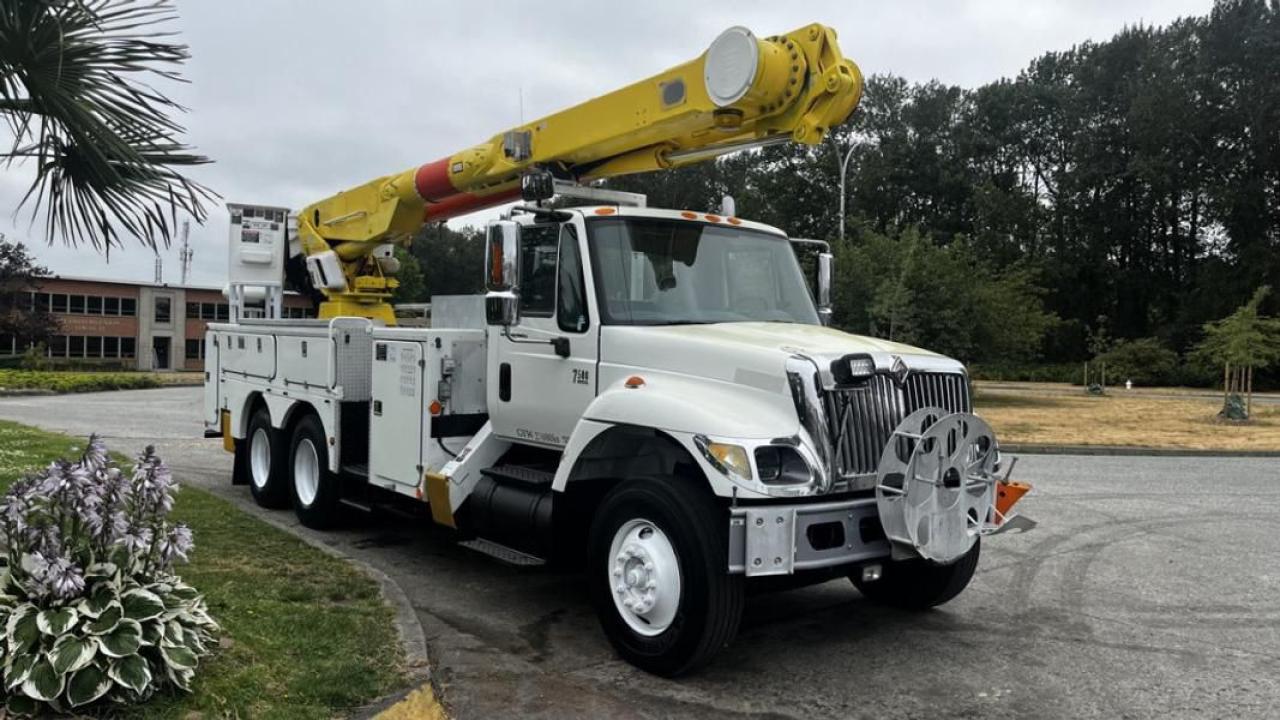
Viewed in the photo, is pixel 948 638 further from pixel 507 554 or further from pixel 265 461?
pixel 265 461

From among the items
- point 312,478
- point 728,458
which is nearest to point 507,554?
point 728,458

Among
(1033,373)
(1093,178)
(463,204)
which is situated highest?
(1093,178)

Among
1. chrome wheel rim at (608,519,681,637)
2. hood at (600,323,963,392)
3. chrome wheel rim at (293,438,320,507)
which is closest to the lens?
chrome wheel rim at (608,519,681,637)

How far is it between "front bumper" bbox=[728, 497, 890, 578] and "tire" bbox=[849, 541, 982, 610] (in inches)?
45.8

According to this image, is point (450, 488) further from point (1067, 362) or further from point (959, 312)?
point (1067, 362)

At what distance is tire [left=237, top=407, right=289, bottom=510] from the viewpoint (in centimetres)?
954

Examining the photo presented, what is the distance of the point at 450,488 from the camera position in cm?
684

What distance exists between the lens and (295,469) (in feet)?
30.4

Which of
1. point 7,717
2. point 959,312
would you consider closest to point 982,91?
point 959,312

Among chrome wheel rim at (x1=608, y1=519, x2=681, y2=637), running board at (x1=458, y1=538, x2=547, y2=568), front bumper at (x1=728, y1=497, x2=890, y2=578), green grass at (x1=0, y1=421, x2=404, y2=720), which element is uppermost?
front bumper at (x1=728, y1=497, x2=890, y2=578)

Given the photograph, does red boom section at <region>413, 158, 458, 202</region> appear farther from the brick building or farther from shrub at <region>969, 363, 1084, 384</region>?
the brick building

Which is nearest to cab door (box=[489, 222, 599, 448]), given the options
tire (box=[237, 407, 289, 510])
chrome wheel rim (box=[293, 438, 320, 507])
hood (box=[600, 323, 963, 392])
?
hood (box=[600, 323, 963, 392])

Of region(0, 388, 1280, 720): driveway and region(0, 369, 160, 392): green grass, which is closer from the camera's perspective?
region(0, 388, 1280, 720): driveway

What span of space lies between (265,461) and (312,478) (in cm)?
122
